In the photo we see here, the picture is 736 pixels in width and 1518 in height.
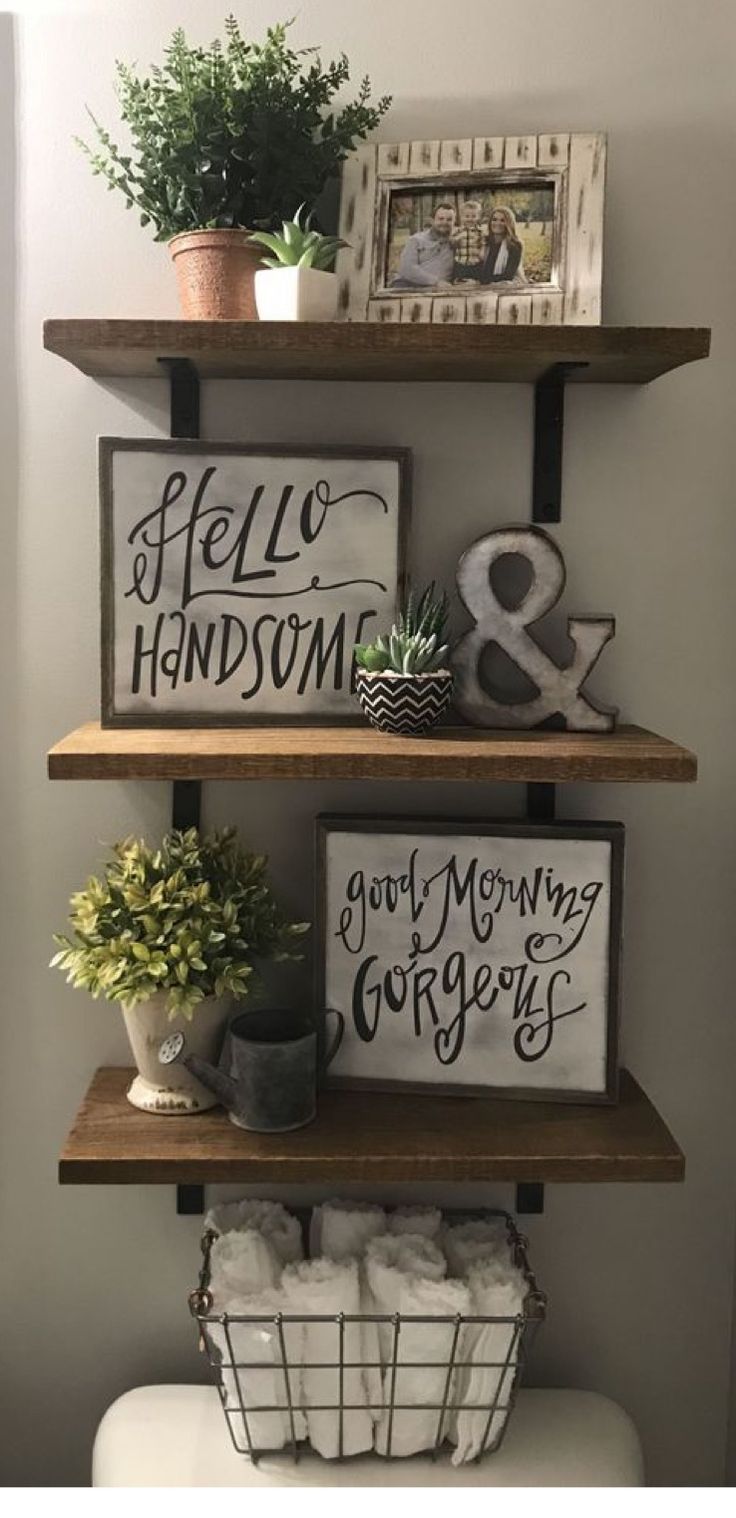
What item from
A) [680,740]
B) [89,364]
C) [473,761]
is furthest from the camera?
[680,740]

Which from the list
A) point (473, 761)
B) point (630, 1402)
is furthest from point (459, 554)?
point (630, 1402)

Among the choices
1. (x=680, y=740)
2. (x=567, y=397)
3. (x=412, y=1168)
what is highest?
(x=567, y=397)

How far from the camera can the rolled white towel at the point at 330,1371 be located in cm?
119

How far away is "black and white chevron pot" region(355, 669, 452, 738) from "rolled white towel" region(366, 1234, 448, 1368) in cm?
53

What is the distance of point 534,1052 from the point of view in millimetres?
1273

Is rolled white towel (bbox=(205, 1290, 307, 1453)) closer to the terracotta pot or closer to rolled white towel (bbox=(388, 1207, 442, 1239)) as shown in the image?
rolled white towel (bbox=(388, 1207, 442, 1239))

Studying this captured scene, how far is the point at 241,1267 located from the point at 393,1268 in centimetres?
15

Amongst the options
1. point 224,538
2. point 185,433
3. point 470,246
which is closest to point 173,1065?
point 224,538

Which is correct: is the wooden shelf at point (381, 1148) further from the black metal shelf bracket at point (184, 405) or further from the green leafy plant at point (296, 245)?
the green leafy plant at point (296, 245)

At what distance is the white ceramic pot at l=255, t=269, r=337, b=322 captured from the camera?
3.53 feet

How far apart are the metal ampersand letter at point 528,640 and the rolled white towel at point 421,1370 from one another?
0.56 m

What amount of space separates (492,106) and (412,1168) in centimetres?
105

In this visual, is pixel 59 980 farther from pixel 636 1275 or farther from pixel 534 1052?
pixel 636 1275

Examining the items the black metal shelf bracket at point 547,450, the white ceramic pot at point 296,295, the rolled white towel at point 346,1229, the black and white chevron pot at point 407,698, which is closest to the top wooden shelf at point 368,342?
the white ceramic pot at point 296,295
